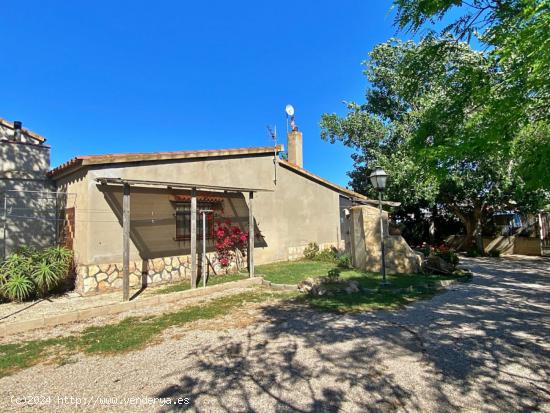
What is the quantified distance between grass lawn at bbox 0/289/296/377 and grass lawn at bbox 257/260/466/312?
2.35 metres

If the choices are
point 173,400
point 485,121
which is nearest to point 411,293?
point 485,121

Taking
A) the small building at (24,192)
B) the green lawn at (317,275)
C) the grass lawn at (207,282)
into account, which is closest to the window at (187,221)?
the grass lawn at (207,282)

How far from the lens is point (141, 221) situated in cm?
961

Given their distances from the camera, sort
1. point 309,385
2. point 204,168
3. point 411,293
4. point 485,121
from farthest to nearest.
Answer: point 204,168
point 411,293
point 485,121
point 309,385

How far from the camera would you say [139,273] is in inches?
375

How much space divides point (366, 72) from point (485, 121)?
58.2 feet

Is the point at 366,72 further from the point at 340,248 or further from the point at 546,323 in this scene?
the point at 546,323

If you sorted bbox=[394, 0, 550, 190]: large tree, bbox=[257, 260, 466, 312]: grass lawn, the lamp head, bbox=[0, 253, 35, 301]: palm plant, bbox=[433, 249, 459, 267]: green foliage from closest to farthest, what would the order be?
bbox=[394, 0, 550, 190]: large tree < bbox=[257, 260, 466, 312]: grass lawn < bbox=[0, 253, 35, 301]: palm plant < the lamp head < bbox=[433, 249, 459, 267]: green foliage

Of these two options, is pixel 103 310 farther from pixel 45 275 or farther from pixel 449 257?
pixel 449 257

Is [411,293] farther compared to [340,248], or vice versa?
[340,248]

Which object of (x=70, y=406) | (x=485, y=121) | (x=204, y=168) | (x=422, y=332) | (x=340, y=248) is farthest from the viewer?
(x=340, y=248)

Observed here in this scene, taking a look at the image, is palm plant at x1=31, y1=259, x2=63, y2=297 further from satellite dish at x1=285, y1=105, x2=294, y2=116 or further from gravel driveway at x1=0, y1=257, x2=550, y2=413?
satellite dish at x1=285, y1=105, x2=294, y2=116

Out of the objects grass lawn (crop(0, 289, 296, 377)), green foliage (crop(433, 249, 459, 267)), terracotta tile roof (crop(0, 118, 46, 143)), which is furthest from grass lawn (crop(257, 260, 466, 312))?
terracotta tile roof (crop(0, 118, 46, 143))

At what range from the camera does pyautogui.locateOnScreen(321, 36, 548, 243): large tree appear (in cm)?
451
